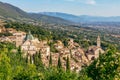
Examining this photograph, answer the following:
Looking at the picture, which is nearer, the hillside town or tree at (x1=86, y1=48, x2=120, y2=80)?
tree at (x1=86, y1=48, x2=120, y2=80)

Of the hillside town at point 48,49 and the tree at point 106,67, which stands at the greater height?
the tree at point 106,67

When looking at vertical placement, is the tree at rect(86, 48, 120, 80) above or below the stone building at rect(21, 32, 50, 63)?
above

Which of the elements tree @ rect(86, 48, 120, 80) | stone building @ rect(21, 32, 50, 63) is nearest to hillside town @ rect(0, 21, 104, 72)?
stone building @ rect(21, 32, 50, 63)

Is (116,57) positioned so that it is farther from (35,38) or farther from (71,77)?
(35,38)

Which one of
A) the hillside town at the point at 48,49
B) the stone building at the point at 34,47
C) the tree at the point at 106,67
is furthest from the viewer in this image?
the hillside town at the point at 48,49

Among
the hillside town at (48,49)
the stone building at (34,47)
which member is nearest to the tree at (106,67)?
the hillside town at (48,49)

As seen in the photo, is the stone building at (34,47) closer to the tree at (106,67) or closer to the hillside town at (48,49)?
the hillside town at (48,49)

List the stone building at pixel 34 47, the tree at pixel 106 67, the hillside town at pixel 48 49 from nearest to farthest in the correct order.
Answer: the tree at pixel 106 67, the stone building at pixel 34 47, the hillside town at pixel 48 49

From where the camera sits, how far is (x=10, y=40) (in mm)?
136125

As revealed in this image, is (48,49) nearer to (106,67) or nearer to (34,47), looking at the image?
(34,47)

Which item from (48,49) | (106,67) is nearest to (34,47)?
(48,49)

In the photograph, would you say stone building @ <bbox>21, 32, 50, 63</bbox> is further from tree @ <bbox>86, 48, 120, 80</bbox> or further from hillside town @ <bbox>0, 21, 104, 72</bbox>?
tree @ <bbox>86, 48, 120, 80</bbox>

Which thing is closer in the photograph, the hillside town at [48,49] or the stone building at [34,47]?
the stone building at [34,47]

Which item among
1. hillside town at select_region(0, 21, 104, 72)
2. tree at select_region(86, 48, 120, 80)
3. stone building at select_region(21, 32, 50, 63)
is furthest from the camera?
hillside town at select_region(0, 21, 104, 72)
